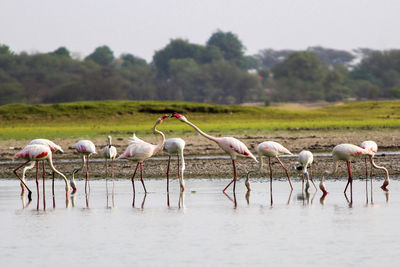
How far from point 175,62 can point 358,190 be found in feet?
298

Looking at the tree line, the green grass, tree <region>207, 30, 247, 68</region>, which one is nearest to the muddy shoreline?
the green grass

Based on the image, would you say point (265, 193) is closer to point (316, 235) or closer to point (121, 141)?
point (316, 235)

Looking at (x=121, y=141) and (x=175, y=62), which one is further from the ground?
(x=175, y=62)

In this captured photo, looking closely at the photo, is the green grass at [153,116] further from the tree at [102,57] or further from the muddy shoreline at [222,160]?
the tree at [102,57]

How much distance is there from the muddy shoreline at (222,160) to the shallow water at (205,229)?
9.61ft

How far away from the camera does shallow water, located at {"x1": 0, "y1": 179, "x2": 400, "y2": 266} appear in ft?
27.5

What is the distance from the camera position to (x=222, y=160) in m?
19.9

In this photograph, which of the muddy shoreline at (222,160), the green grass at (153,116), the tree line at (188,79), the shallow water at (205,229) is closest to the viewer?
the shallow water at (205,229)

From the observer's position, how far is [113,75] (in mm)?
81625

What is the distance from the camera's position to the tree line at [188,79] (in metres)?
78.0

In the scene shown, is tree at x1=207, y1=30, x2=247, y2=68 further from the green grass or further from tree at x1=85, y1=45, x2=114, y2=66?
the green grass

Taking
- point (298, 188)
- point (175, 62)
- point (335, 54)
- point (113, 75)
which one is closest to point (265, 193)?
point (298, 188)

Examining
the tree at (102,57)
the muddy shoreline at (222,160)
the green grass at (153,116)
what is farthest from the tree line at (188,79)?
the muddy shoreline at (222,160)

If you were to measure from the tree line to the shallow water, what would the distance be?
5712cm
